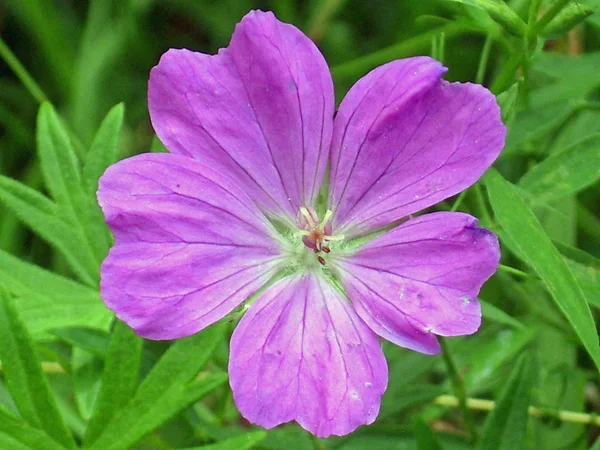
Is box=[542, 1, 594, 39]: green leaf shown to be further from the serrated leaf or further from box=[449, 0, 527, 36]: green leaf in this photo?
the serrated leaf

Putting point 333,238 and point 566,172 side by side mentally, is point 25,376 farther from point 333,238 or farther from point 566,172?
point 566,172

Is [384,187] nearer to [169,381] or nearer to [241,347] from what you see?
[241,347]

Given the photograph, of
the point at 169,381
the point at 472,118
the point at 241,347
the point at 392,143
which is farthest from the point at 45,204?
the point at 472,118

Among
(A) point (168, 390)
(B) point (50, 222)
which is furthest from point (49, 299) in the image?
(A) point (168, 390)

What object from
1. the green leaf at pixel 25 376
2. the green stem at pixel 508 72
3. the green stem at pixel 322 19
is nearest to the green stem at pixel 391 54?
the green stem at pixel 322 19

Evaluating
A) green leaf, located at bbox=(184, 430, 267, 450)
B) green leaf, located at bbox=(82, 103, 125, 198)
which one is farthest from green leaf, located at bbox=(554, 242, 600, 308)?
green leaf, located at bbox=(82, 103, 125, 198)

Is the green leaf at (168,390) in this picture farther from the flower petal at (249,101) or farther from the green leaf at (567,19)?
the green leaf at (567,19)
